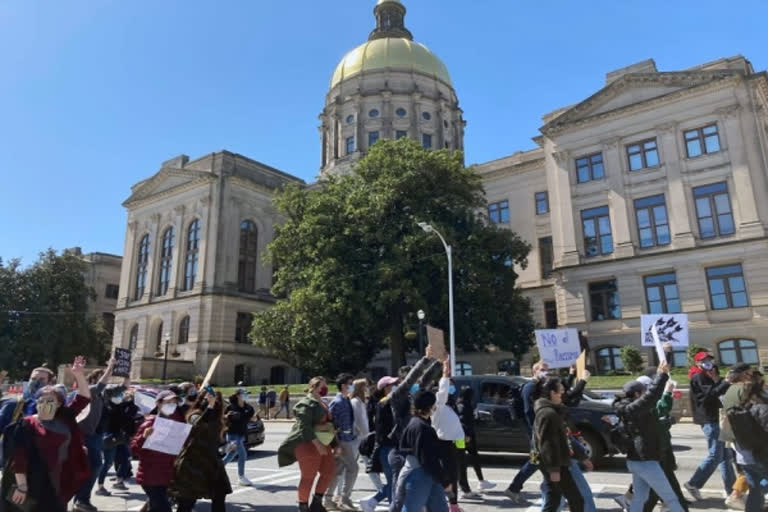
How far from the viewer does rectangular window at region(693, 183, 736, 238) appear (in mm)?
32688

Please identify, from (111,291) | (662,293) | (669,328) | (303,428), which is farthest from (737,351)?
(111,291)

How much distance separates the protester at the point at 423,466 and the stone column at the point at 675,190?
3177cm

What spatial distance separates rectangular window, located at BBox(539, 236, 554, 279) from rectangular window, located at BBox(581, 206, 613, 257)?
7924 millimetres

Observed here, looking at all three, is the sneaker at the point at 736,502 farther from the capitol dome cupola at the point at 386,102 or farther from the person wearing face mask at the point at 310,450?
the capitol dome cupola at the point at 386,102

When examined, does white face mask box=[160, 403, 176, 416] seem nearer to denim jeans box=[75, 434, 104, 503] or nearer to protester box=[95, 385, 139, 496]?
denim jeans box=[75, 434, 104, 503]

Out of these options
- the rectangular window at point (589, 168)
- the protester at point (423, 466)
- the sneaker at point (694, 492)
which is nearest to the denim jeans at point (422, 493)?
the protester at point (423, 466)

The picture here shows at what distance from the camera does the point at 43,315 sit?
52281 millimetres

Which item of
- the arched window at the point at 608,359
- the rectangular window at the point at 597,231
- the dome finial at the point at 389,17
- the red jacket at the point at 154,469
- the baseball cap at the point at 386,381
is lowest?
the red jacket at the point at 154,469

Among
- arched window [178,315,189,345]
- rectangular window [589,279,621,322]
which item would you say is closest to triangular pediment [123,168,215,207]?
arched window [178,315,189,345]

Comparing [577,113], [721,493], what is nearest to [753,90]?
[577,113]

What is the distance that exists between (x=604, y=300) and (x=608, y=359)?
363 centimetres

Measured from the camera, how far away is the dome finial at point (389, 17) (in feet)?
→ 253

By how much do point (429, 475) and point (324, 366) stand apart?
26780 millimetres

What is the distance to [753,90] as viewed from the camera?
108 ft
